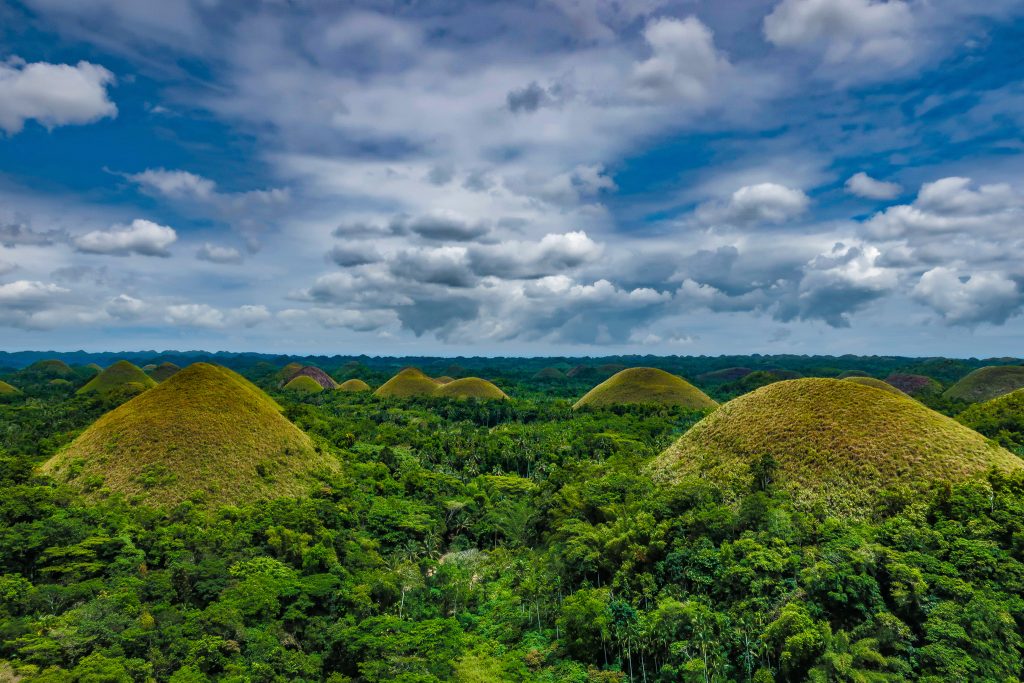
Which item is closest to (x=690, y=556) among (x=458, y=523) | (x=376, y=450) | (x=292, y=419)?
(x=458, y=523)

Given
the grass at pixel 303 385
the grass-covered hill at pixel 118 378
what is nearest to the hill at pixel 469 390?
the grass at pixel 303 385

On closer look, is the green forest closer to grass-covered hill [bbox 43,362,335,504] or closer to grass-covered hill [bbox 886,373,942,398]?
grass-covered hill [bbox 43,362,335,504]

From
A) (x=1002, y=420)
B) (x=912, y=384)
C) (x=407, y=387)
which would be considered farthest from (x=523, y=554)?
(x=912, y=384)

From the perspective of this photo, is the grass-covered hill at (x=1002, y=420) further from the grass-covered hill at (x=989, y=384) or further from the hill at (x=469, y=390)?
the hill at (x=469, y=390)

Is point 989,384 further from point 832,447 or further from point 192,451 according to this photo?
point 192,451

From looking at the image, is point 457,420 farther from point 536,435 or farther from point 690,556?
point 690,556

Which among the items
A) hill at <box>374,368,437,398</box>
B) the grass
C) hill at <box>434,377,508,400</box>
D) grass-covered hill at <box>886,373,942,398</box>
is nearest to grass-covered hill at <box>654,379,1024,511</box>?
hill at <box>434,377,508,400</box>
